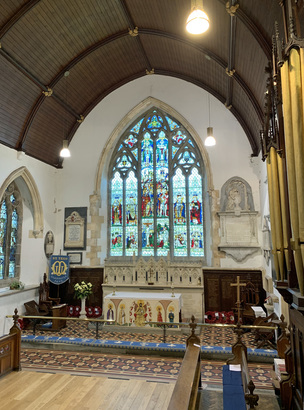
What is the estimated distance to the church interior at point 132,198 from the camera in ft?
18.5

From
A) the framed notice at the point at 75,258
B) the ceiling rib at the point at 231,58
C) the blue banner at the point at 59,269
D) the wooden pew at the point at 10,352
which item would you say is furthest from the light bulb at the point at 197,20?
the framed notice at the point at 75,258

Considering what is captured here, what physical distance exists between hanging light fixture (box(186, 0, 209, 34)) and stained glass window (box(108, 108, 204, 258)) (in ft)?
22.6

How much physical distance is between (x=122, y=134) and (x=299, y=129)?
8.97 meters

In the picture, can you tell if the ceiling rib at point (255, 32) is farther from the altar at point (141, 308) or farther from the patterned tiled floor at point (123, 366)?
the altar at point (141, 308)

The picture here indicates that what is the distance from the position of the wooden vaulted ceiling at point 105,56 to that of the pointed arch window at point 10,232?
1.43 metres

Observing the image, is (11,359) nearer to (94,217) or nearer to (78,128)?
(94,217)

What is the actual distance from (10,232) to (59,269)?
1744 millimetres

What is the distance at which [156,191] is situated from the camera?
34.1 ft

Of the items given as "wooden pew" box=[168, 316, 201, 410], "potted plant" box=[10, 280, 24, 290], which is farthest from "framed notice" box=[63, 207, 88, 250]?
Answer: "wooden pew" box=[168, 316, 201, 410]

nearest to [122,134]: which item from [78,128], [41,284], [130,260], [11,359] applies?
[78,128]

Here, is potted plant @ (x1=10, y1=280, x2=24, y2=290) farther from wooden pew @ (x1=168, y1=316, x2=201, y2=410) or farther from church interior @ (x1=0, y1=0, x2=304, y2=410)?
wooden pew @ (x1=168, y1=316, x2=201, y2=410)

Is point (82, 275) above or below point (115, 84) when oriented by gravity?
below

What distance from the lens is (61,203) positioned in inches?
418

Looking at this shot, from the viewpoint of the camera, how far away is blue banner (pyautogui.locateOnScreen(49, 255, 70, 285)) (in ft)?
30.6
